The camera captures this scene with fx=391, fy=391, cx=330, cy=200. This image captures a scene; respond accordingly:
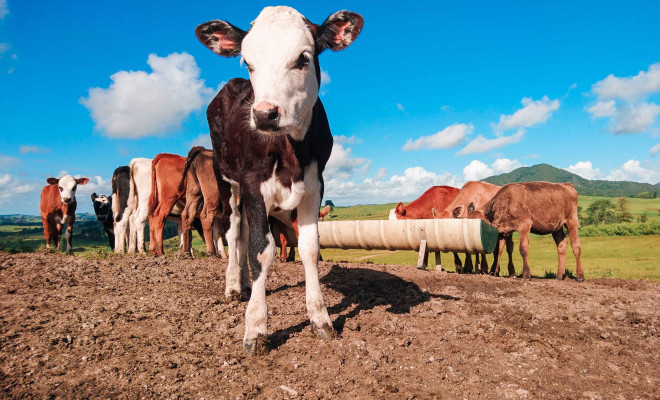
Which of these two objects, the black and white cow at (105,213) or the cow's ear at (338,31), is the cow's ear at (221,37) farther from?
the black and white cow at (105,213)

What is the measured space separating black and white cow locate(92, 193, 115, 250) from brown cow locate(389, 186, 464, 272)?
1162 cm

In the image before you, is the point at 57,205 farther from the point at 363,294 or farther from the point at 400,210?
the point at 363,294

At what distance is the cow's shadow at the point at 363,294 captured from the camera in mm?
4309

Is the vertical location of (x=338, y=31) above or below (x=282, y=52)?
above

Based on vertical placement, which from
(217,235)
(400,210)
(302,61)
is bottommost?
(217,235)

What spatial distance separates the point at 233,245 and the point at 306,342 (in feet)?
6.98

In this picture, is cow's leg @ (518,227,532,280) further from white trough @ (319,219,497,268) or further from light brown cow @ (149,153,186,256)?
light brown cow @ (149,153,186,256)

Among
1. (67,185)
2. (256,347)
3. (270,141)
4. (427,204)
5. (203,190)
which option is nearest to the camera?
(256,347)

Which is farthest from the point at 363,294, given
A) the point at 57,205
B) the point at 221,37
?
the point at 57,205

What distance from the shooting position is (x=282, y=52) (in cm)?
355

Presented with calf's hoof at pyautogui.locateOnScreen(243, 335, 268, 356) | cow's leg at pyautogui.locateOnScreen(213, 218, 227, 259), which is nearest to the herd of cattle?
calf's hoof at pyautogui.locateOnScreen(243, 335, 268, 356)

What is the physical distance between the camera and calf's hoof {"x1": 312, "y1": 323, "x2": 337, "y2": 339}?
388 cm

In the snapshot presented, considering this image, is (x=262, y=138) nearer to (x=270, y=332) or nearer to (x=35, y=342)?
(x=270, y=332)

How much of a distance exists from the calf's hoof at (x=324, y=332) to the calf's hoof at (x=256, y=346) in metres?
0.56
